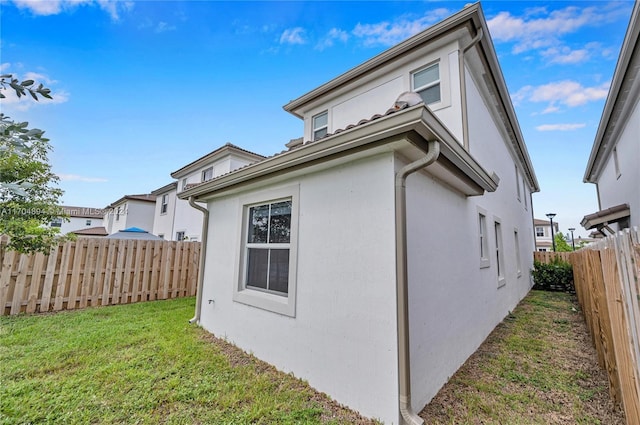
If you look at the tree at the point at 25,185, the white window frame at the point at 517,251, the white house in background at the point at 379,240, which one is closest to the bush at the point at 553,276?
the white window frame at the point at 517,251

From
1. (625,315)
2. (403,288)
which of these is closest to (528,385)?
(625,315)

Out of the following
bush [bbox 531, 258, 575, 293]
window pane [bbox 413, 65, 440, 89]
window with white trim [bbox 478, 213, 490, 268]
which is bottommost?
bush [bbox 531, 258, 575, 293]

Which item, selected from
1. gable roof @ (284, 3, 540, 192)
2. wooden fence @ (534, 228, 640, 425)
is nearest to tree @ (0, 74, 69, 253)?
wooden fence @ (534, 228, 640, 425)

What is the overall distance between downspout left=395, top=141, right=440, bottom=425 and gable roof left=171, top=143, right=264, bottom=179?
12187mm

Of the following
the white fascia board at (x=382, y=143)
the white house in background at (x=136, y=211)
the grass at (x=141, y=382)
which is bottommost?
the grass at (x=141, y=382)

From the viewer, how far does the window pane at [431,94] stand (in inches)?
196

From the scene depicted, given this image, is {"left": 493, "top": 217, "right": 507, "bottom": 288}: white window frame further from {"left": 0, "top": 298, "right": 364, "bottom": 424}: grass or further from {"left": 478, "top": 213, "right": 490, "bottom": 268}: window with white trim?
{"left": 0, "top": 298, "right": 364, "bottom": 424}: grass

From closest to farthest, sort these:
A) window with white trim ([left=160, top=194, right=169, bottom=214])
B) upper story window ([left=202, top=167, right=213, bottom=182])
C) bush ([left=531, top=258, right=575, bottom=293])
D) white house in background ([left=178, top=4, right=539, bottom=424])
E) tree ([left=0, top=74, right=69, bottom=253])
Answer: tree ([left=0, top=74, right=69, bottom=253]) < white house in background ([left=178, top=4, right=539, bottom=424]) < bush ([left=531, top=258, right=575, bottom=293]) < upper story window ([left=202, top=167, right=213, bottom=182]) < window with white trim ([left=160, top=194, right=169, bottom=214])

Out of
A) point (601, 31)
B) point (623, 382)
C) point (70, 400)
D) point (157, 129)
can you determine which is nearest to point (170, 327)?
point (70, 400)

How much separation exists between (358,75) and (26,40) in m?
5.48

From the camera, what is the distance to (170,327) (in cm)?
→ 529

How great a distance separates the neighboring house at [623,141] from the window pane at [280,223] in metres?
6.47

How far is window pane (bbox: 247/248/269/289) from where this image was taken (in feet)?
14.1

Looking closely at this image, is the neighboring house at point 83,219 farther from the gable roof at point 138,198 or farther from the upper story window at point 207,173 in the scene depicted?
the upper story window at point 207,173
